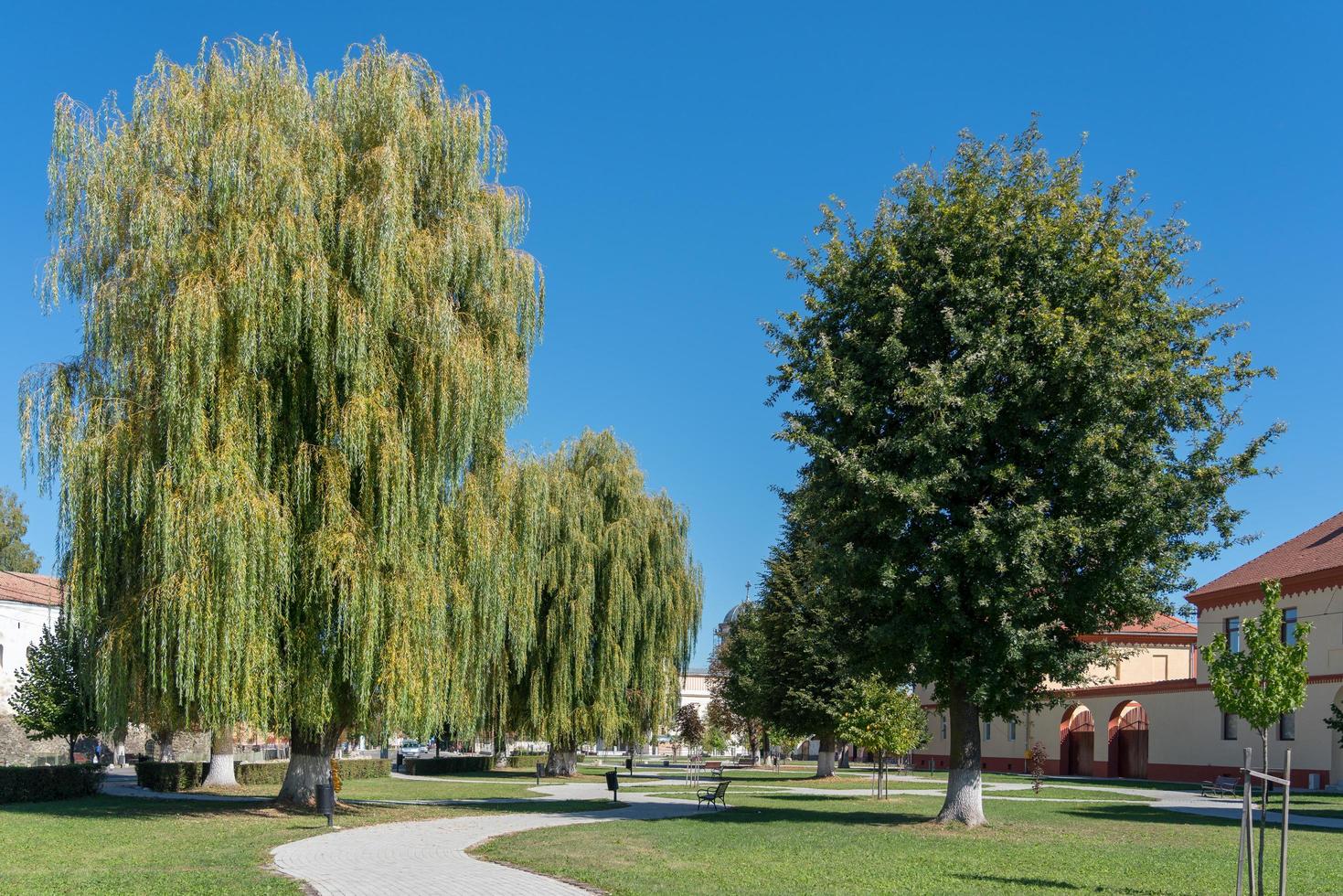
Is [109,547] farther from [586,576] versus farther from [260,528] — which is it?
[586,576]

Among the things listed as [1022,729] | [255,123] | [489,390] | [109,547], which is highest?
[255,123]

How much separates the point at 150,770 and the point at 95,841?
17783 millimetres

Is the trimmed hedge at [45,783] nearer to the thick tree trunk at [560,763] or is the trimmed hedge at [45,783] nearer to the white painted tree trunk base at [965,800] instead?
the thick tree trunk at [560,763]

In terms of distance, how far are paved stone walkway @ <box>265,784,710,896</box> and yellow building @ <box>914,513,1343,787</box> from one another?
16298 mm

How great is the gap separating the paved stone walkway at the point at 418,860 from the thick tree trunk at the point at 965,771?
6.08 metres

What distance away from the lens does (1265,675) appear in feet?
39.2

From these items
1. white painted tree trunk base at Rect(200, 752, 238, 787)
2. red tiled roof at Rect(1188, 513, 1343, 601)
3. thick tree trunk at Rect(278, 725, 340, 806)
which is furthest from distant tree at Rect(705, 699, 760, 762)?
thick tree trunk at Rect(278, 725, 340, 806)

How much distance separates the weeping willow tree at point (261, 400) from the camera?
1895 centimetres

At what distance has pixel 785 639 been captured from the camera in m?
43.0

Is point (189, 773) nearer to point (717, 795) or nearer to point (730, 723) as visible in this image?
point (717, 795)

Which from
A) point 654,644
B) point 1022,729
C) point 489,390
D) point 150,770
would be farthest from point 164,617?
point 1022,729

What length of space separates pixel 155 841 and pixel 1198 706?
41379 millimetres

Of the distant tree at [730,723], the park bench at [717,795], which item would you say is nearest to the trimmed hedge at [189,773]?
the park bench at [717,795]

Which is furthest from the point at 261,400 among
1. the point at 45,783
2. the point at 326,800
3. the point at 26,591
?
the point at 26,591
